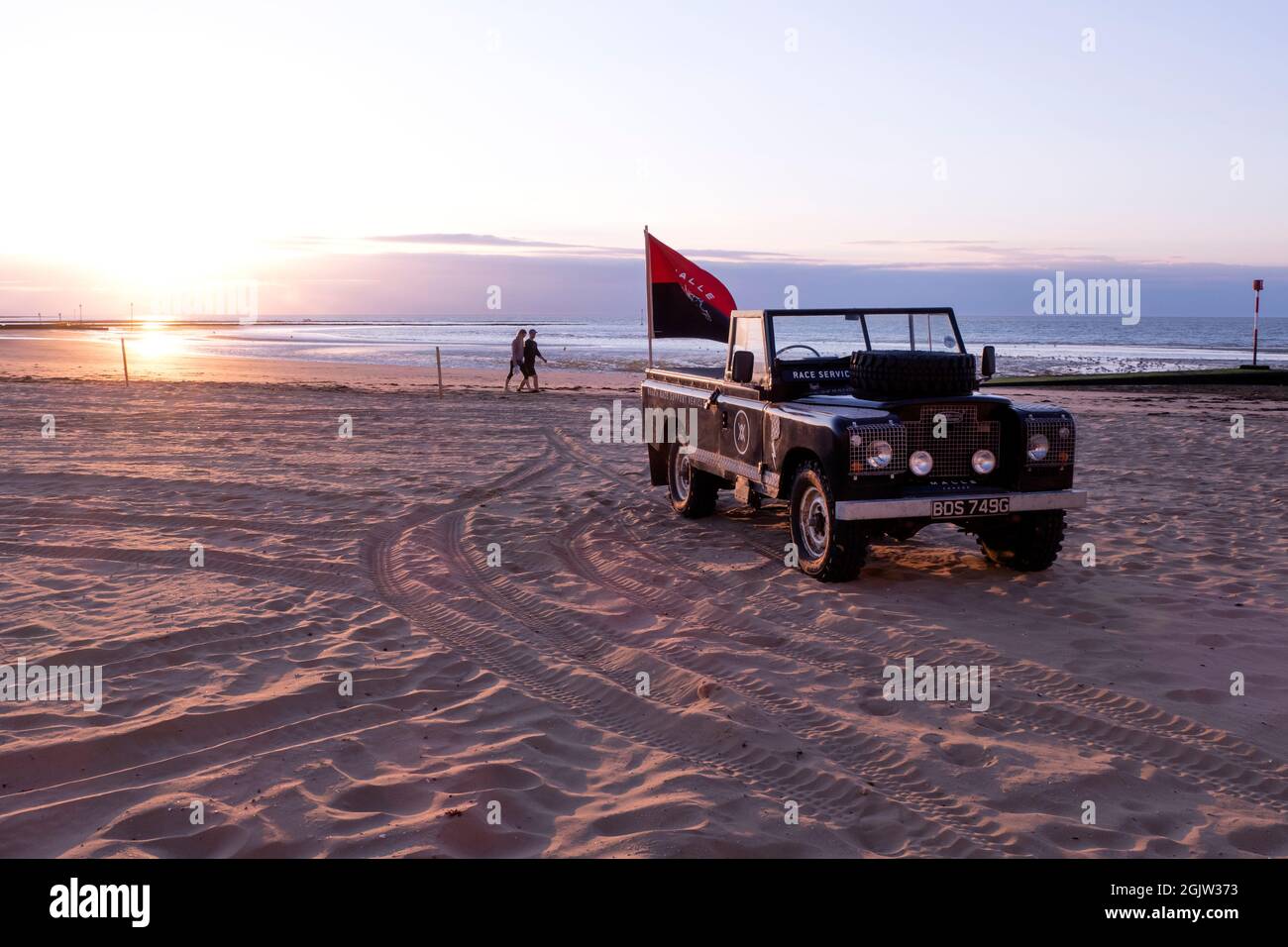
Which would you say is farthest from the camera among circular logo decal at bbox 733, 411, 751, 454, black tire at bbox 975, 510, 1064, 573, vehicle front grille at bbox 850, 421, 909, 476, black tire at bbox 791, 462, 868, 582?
circular logo decal at bbox 733, 411, 751, 454

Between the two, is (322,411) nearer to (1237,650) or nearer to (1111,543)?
(1111,543)

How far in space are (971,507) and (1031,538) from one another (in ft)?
2.85

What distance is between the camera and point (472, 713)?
5.08m

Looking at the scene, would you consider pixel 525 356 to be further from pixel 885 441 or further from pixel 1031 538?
pixel 885 441

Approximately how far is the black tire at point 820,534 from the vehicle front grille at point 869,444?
0.26 metres

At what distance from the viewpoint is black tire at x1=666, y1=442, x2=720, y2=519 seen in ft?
32.6

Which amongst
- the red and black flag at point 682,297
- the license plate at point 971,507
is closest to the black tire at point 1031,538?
the license plate at point 971,507

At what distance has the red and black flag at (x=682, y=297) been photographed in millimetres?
11133

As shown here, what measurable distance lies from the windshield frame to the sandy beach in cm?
174

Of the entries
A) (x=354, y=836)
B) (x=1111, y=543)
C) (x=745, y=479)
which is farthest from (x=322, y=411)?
(x=354, y=836)

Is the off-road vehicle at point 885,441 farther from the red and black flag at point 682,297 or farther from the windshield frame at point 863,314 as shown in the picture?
the red and black flag at point 682,297

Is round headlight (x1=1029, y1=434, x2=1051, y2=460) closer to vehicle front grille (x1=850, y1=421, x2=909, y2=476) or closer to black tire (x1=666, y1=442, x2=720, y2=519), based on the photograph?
vehicle front grille (x1=850, y1=421, x2=909, y2=476)
